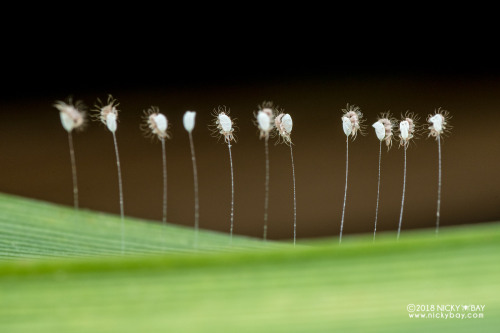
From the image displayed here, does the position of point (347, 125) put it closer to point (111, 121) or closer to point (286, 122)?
point (286, 122)

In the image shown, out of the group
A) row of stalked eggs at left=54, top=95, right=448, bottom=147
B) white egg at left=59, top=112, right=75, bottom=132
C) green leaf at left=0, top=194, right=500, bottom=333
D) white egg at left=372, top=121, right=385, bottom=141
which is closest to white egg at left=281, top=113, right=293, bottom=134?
row of stalked eggs at left=54, top=95, right=448, bottom=147

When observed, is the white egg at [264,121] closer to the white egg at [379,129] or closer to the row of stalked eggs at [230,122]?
the row of stalked eggs at [230,122]

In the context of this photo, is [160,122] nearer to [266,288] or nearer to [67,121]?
[67,121]

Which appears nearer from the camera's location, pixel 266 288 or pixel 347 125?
pixel 266 288

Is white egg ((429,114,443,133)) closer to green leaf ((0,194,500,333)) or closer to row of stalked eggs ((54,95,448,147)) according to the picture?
row of stalked eggs ((54,95,448,147))

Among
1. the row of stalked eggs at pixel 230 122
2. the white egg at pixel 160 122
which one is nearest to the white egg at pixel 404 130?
the row of stalked eggs at pixel 230 122

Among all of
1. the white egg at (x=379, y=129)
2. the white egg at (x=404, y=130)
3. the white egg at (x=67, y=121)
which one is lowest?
the white egg at (x=67, y=121)

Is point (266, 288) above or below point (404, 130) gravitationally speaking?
below

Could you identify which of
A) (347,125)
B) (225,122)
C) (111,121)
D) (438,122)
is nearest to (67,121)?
(111,121)

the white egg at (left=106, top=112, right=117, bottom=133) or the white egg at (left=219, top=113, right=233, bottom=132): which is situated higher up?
the white egg at (left=219, top=113, right=233, bottom=132)

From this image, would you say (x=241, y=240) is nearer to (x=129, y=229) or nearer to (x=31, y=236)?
(x=129, y=229)

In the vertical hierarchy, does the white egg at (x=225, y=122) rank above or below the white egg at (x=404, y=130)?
above
